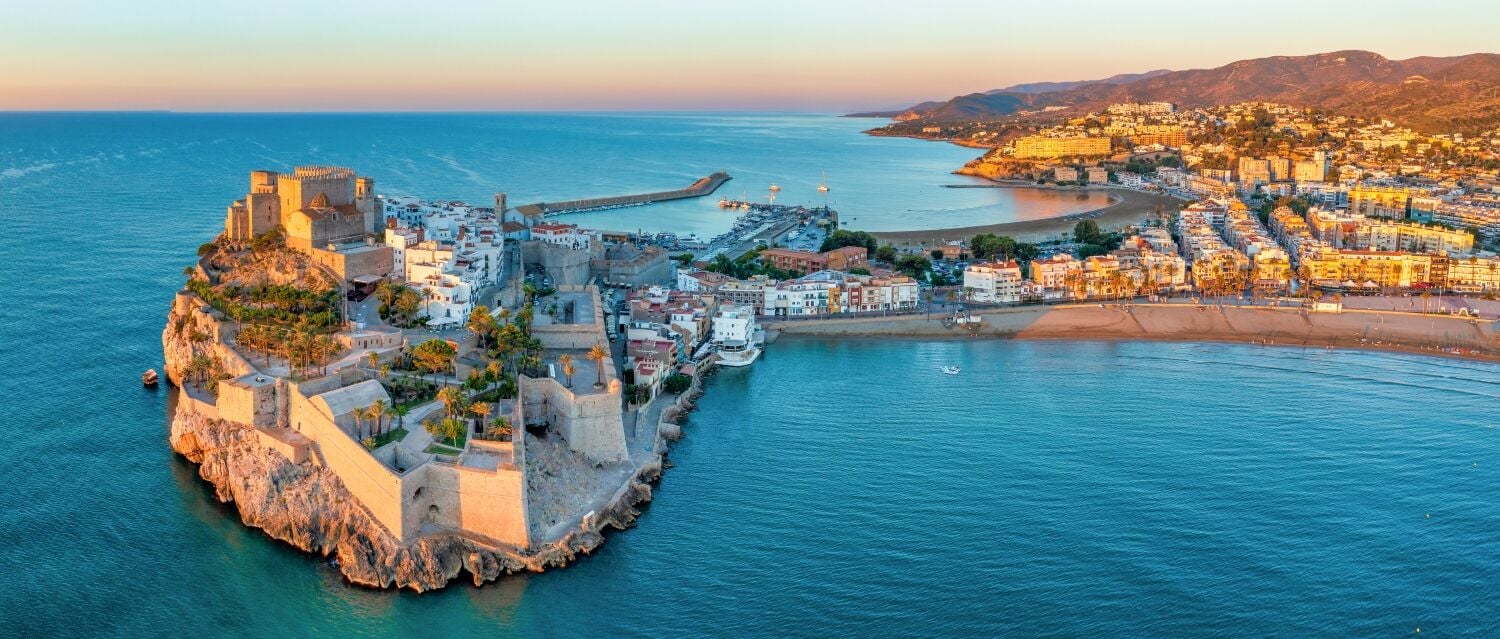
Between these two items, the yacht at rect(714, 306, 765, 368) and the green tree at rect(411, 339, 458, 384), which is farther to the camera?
the yacht at rect(714, 306, 765, 368)

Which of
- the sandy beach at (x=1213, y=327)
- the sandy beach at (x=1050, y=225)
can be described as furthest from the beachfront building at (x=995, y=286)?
the sandy beach at (x=1050, y=225)

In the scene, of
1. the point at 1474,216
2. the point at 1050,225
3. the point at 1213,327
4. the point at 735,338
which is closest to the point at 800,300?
the point at 735,338

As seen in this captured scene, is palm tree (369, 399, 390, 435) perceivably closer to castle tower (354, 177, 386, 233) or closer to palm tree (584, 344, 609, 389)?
palm tree (584, 344, 609, 389)

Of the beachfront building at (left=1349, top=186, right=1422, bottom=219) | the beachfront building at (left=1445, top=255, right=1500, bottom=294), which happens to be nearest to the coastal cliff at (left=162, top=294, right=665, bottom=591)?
the beachfront building at (left=1445, top=255, right=1500, bottom=294)

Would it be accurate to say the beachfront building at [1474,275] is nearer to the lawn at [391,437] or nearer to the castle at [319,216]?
the castle at [319,216]

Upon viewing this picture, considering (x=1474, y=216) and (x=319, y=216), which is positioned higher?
(x=319, y=216)

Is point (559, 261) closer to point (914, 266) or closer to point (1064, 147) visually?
point (914, 266)
